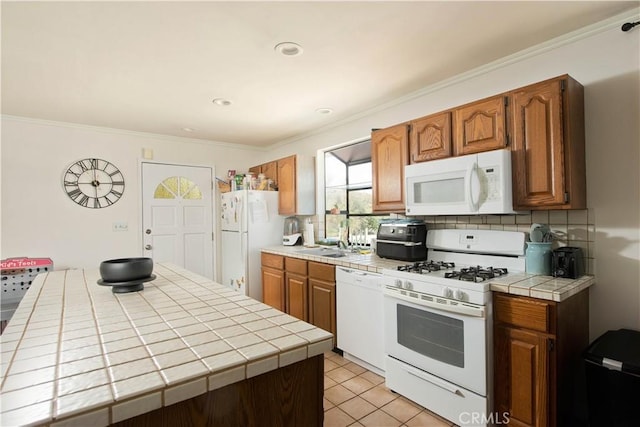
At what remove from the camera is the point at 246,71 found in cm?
243

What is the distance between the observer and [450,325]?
192 cm

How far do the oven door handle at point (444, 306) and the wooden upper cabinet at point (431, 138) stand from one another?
1.05 metres

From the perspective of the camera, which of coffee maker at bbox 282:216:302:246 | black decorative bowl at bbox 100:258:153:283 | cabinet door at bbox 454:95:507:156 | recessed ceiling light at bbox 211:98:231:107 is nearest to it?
black decorative bowl at bbox 100:258:153:283

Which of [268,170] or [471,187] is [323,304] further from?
[268,170]

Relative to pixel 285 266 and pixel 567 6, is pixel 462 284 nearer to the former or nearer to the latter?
pixel 567 6

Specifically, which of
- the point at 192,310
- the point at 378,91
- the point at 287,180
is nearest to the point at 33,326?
the point at 192,310

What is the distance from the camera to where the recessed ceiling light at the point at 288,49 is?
6.75 feet

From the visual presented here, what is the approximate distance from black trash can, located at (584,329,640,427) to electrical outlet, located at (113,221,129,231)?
4478 mm

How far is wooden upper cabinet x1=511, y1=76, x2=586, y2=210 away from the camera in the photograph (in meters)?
1.82

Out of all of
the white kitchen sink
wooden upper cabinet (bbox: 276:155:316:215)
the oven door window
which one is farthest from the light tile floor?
wooden upper cabinet (bbox: 276:155:316:215)

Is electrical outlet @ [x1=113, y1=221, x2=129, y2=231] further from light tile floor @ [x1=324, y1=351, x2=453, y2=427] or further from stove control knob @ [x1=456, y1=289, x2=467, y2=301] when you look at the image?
stove control knob @ [x1=456, y1=289, x2=467, y2=301]

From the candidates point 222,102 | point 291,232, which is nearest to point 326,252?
point 291,232

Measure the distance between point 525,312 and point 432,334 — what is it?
0.55 metres

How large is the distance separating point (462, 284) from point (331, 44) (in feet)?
5.48
